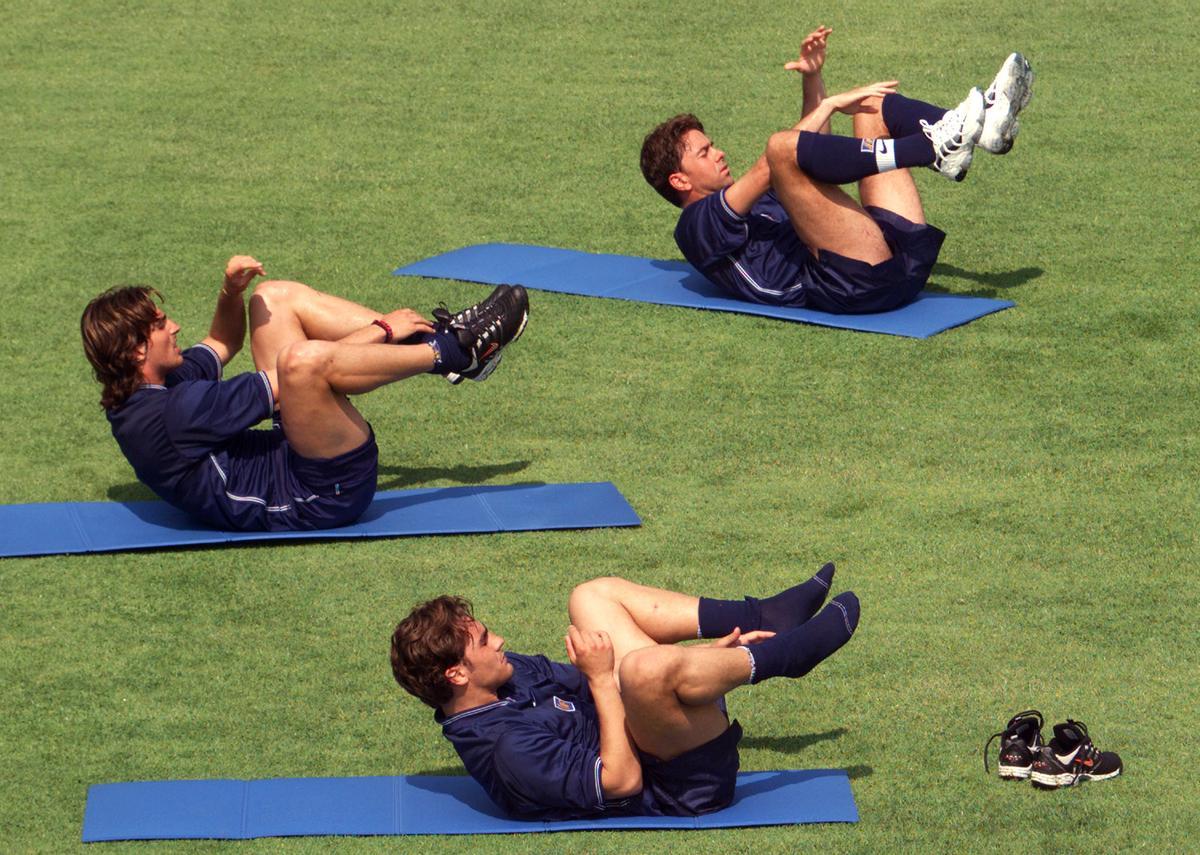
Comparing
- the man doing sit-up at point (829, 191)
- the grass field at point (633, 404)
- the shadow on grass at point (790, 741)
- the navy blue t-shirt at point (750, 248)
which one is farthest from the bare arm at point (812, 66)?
the shadow on grass at point (790, 741)

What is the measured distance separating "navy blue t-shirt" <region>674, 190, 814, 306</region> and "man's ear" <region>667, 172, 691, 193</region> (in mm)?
156

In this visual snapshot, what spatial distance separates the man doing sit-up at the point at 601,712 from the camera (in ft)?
14.4

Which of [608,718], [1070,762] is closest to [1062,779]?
[1070,762]

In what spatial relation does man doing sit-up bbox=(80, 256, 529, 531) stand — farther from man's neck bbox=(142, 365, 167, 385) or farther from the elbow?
the elbow

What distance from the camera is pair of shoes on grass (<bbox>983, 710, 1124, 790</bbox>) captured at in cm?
467

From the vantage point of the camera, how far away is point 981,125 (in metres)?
7.29

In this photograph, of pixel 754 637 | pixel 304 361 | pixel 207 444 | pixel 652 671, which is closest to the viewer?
pixel 652 671

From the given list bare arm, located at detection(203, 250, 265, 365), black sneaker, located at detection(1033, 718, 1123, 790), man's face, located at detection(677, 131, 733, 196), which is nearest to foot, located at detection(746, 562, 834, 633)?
black sneaker, located at detection(1033, 718, 1123, 790)

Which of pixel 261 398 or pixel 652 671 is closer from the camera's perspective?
pixel 652 671

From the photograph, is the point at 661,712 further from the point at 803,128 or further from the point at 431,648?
the point at 803,128

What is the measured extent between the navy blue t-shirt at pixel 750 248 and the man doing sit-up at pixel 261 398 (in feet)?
5.86

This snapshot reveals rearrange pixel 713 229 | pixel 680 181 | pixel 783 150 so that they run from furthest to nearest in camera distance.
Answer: pixel 680 181, pixel 713 229, pixel 783 150

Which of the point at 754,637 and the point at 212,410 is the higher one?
the point at 212,410

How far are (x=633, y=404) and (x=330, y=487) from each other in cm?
165
